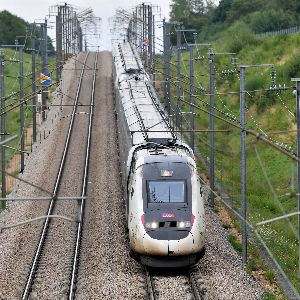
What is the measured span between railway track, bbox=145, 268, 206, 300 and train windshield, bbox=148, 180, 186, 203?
2.09m

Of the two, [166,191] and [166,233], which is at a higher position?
[166,191]

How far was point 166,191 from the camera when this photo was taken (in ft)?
74.9

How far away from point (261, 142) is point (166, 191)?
972 inches

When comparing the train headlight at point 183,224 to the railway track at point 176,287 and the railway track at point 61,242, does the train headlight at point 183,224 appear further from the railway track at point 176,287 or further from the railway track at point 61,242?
the railway track at point 61,242

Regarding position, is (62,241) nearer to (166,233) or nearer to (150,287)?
(166,233)

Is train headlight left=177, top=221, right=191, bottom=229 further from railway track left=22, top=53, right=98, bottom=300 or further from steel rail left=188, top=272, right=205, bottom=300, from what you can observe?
railway track left=22, top=53, right=98, bottom=300

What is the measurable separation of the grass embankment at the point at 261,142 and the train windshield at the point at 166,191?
8.48 feet

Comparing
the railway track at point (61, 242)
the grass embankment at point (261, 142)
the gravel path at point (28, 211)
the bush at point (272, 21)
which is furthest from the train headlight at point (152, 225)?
the bush at point (272, 21)

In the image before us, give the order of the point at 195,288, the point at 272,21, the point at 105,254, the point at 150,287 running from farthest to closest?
the point at 272,21 → the point at 105,254 → the point at 150,287 → the point at 195,288

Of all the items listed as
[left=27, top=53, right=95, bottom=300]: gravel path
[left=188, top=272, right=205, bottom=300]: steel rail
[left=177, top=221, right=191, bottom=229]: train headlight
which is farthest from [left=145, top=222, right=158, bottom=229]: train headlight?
[left=27, top=53, right=95, bottom=300]: gravel path

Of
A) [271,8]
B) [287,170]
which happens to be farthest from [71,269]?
[271,8]

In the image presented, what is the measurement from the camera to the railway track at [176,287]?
68.3 feet

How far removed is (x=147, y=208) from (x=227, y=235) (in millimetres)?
6323

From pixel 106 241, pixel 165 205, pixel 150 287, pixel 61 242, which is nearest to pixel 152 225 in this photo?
pixel 165 205
